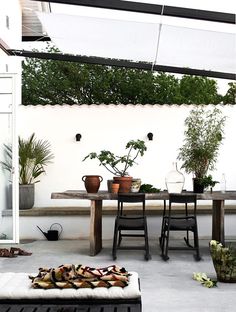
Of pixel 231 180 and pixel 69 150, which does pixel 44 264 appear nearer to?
pixel 69 150

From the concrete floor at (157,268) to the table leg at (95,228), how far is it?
126 millimetres

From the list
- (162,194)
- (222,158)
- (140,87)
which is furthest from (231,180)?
(140,87)

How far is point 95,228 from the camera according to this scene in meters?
7.42

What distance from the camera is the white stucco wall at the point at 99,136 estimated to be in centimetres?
960

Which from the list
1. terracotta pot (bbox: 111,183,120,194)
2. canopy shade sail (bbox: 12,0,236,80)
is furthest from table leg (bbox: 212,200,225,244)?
canopy shade sail (bbox: 12,0,236,80)

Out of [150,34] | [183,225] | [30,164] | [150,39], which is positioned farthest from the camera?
[30,164]

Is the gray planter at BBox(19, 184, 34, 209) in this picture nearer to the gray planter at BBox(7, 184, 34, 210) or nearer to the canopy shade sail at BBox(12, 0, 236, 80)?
the gray planter at BBox(7, 184, 34, 210)

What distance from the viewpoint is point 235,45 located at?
8062 millimetres

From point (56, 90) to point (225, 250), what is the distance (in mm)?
13593

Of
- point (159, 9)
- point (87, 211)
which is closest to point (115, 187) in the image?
point (87, 211)

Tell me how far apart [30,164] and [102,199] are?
8.72 feet

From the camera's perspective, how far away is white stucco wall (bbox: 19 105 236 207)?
9602mm

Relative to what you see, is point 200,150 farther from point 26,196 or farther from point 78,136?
point 26,196

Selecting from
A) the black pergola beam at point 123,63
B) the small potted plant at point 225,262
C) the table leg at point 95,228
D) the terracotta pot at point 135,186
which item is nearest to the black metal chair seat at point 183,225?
the terracotta pot at point 135,186
